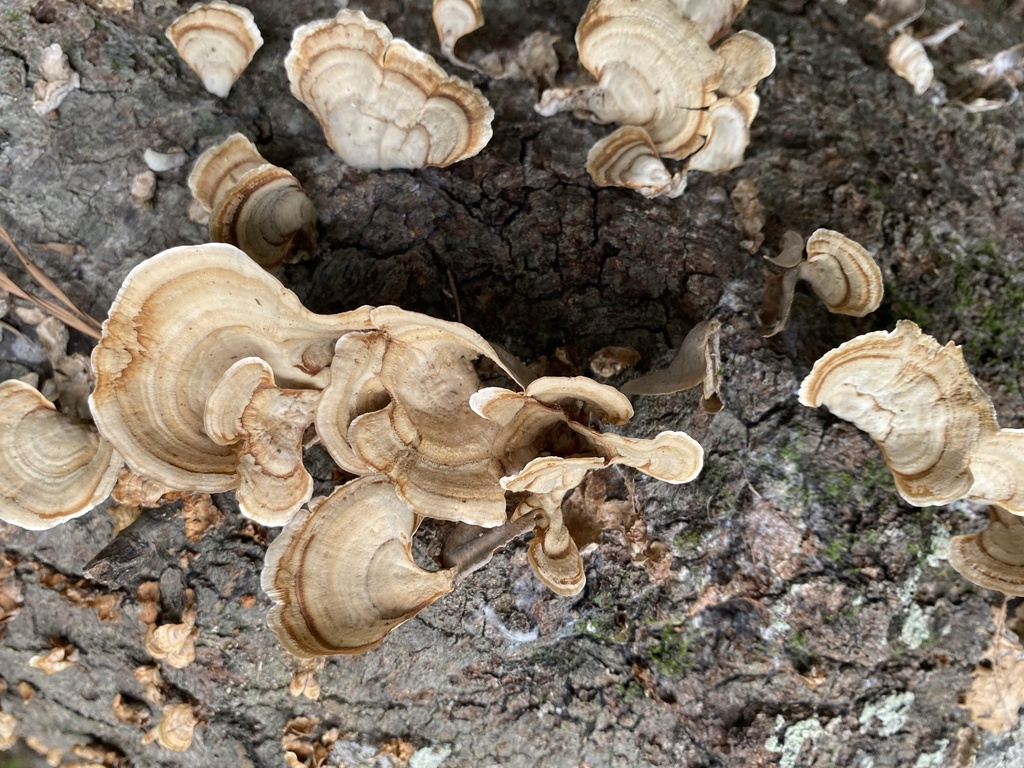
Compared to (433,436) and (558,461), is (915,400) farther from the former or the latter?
(433,436)

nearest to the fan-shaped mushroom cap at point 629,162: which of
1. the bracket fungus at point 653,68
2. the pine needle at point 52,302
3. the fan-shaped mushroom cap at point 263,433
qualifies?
the bracket fungus at point 653,68

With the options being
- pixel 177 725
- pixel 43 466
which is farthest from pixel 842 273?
pixel 177 725

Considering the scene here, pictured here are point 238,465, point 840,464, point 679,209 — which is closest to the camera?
point 238,465

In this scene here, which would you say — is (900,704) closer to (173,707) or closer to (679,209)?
(679,209)

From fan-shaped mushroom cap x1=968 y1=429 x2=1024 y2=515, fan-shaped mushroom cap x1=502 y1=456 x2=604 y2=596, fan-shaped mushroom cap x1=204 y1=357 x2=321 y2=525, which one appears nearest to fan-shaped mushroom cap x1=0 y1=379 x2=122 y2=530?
fan-shaped mushroom cap x1=204 y1=357 x2=321 y2=525

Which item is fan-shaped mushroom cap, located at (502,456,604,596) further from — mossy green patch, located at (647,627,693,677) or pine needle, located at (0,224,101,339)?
pine needle, located at (0,224,101,339)

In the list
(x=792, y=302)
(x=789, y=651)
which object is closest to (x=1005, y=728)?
(x=789, y=651)
